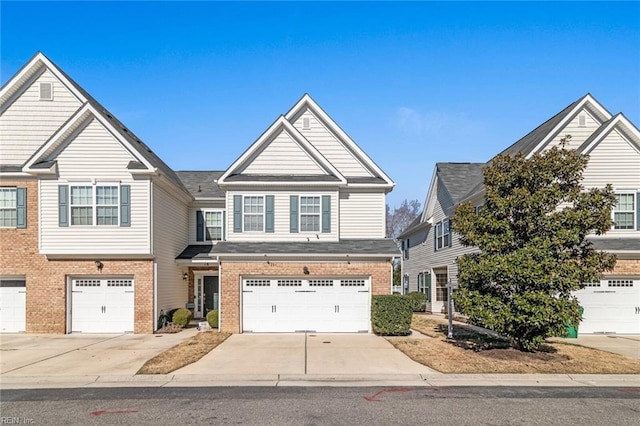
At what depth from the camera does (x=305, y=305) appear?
19.5m

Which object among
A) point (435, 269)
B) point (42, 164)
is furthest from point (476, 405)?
point (435, 269)

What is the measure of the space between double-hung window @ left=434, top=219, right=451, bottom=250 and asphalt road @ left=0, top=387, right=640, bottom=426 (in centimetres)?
1740

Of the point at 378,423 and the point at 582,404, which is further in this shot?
the point at 582,404

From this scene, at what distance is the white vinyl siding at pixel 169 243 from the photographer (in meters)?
19.8

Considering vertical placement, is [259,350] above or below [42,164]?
below

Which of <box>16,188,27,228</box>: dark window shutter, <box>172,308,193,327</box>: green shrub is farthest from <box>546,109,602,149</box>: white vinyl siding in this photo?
<box>16,188,27,228</box>: dark window shutter

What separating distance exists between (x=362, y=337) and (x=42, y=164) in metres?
14.6

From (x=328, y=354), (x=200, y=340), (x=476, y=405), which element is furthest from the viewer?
(x=200, y=340)

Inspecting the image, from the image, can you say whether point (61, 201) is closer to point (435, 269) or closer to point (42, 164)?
point (42, 164)

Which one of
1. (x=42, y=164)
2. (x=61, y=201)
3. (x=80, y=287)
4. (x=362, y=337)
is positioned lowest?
(x=362, y=337)

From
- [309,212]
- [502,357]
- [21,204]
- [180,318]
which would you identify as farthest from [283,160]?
[502,357]

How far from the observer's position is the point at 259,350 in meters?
14.9

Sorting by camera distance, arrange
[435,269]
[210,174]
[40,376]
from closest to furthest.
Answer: [40,376] < [210,174] < [435,269]

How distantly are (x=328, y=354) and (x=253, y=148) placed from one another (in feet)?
33.7
